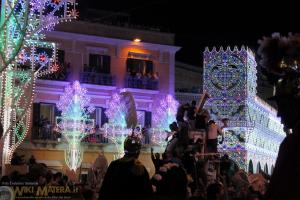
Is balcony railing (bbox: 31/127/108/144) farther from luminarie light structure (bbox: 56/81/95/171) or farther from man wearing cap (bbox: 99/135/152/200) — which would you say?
man wearing cap (bbox: 99/135/152/200)

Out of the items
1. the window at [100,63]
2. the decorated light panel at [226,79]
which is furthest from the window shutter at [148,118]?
the decorated light panel at [226,79]

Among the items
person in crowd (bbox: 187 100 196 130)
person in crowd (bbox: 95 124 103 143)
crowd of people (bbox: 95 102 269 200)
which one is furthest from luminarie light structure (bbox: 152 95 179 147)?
person in crowd (bbox: 187 100 196 130)

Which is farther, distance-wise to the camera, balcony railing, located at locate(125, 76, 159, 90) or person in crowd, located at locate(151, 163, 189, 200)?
balcony railing, located at locate(125, 76, 159, 90)

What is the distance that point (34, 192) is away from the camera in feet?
22.1

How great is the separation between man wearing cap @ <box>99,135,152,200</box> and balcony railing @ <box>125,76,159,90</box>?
1111 inches

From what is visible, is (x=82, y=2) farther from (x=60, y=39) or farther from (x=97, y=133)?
(x=97, y=133)

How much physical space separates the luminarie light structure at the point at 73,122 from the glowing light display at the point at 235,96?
7.20 m

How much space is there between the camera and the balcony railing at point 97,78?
33.0 m

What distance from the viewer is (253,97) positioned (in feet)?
99.3

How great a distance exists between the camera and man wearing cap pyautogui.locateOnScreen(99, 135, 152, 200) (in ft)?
19.5

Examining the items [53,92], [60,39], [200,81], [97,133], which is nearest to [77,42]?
[60,39]

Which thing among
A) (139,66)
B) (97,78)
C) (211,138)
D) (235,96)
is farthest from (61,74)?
(211,138)

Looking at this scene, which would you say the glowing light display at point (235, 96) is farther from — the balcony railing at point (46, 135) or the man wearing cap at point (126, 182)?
the man wearing cap at point (126, 182)

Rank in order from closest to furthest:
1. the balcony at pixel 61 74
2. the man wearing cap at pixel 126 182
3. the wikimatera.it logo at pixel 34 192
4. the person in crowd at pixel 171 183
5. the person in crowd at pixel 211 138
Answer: the person in crowd at pixel 171 183, the man wearing cap at pixel 126 182, the wikimatera.it logo at pixel 34 192, the person in crowd at pixel 211 138, the balcony at pixel 61 74
